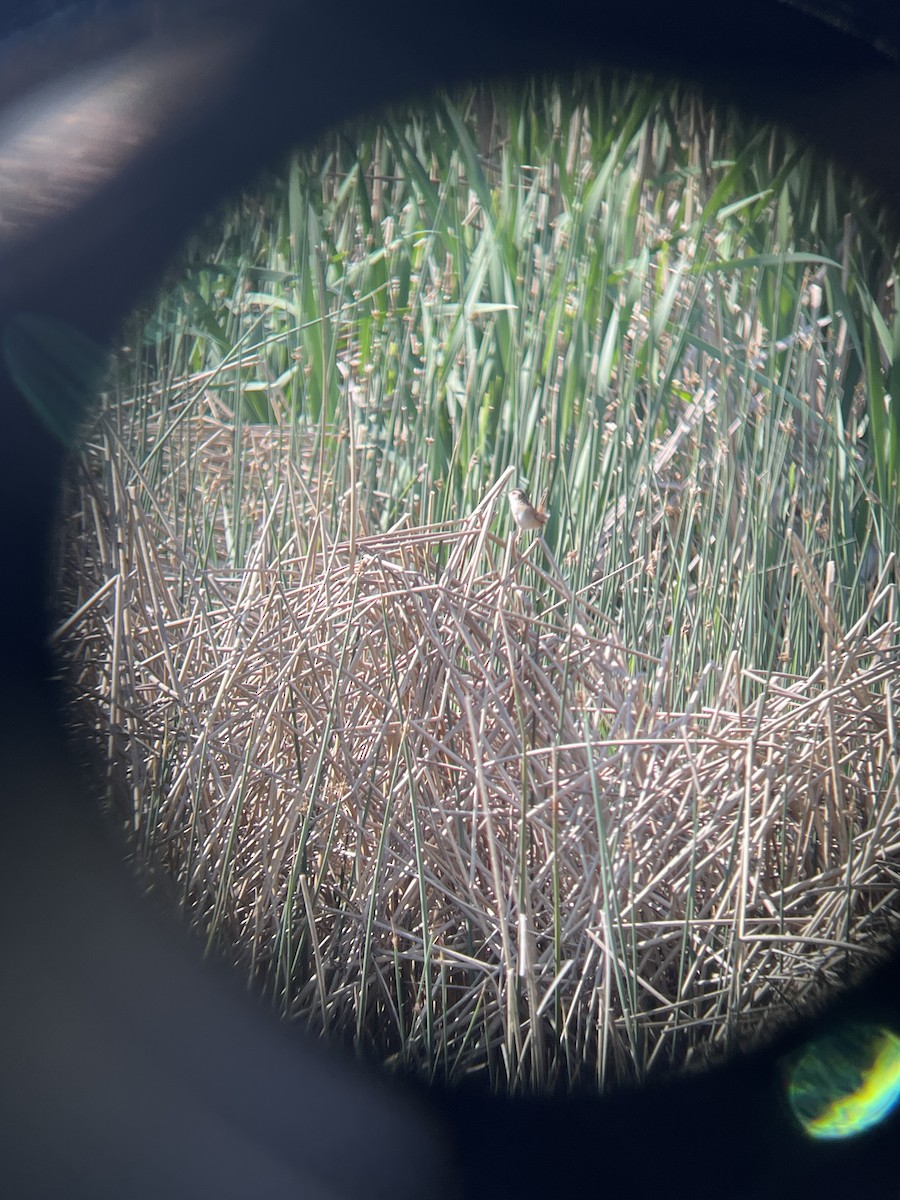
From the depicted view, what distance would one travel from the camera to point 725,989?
2.87 ft

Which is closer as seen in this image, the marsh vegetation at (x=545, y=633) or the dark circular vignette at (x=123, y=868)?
the dark circular vignette at (x=123, y=868)

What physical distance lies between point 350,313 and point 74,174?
821mm

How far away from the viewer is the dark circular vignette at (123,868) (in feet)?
1.92

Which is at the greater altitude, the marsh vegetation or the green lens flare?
the marsh vegetation

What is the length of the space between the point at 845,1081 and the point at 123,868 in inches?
27.0

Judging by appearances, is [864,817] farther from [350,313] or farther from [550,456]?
[350,313]

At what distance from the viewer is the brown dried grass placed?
878 millimetres

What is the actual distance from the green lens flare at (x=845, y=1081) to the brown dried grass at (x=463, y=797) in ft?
0.25

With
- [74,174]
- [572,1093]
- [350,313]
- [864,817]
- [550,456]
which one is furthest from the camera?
[350,313]

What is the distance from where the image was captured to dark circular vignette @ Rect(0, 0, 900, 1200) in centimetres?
58

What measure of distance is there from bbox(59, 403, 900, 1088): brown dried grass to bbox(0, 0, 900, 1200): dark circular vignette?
9cm

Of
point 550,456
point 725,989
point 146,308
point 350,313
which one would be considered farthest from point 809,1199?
point 350,313

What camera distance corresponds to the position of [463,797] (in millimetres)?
970

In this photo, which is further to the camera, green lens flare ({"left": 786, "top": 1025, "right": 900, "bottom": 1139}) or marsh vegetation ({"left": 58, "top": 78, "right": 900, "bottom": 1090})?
marsh vegetation ({"left": 58, "top": 78, "right": 900, "bottom": 1090})
